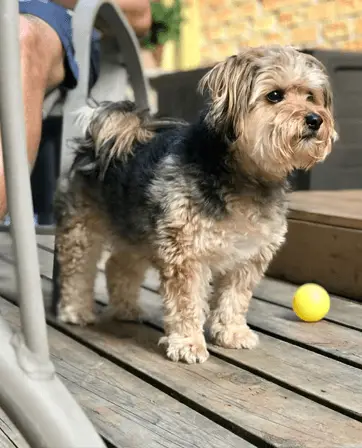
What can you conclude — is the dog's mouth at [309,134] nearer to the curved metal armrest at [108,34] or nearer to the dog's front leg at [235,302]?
the dog's front leg at [235,302]

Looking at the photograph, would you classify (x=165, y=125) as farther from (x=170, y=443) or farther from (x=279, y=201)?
(x=170, y=443)

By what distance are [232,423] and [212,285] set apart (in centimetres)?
75

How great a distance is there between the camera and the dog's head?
5.98 ft

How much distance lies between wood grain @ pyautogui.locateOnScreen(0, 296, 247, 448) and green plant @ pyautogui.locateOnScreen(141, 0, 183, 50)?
3.69 m

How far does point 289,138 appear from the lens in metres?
1.82

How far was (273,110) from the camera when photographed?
1845mm

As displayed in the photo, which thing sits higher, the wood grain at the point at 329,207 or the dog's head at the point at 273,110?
the dog's head at the point at 273,110

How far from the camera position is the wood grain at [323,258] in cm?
257

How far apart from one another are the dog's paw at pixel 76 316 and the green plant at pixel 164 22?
335 centimetres

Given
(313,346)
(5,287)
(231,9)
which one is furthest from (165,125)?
(231,9)

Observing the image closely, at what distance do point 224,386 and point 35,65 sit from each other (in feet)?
3.53

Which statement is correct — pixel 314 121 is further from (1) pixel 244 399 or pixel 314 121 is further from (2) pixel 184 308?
(1) pixel 244 399

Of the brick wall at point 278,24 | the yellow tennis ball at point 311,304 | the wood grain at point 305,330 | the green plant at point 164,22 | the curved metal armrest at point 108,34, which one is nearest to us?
the wood grain at point 305,330

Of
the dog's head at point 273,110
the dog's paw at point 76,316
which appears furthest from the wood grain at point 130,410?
the dog's head at point 273,110
